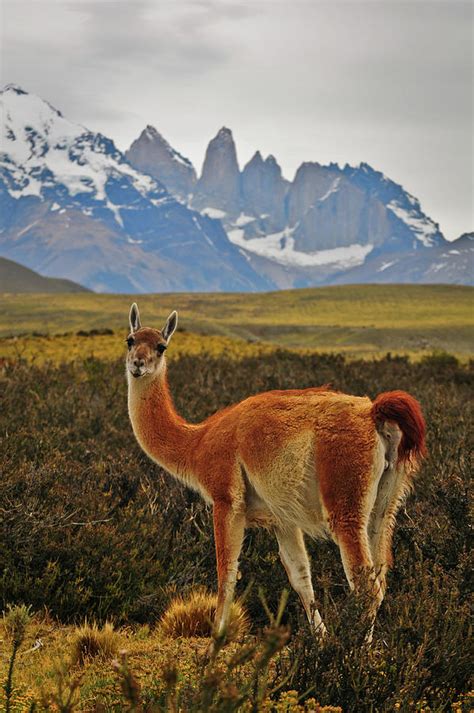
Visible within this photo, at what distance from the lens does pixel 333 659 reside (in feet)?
13.0

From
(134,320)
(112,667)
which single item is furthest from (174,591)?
(112,667)

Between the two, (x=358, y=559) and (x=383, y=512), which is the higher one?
(x=383, y=512)

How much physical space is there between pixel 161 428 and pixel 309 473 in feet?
4.59

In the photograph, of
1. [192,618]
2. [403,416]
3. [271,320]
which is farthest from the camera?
[271,320]

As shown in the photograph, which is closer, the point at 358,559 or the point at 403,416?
the point at 358,559

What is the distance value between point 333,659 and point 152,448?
2.15m

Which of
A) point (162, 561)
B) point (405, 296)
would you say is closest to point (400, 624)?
point (162, 561)

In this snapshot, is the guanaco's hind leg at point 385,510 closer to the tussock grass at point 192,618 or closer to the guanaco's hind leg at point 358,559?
the guanaco's hind leg at point 358,559

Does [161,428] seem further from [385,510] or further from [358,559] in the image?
[358,559]

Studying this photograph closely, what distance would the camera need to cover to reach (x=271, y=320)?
7881cm

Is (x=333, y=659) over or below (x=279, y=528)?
below

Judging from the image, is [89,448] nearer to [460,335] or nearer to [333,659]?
[333,659]

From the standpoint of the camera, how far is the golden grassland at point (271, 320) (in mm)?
29078

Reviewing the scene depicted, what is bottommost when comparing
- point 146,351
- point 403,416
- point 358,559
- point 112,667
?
point 112,667
